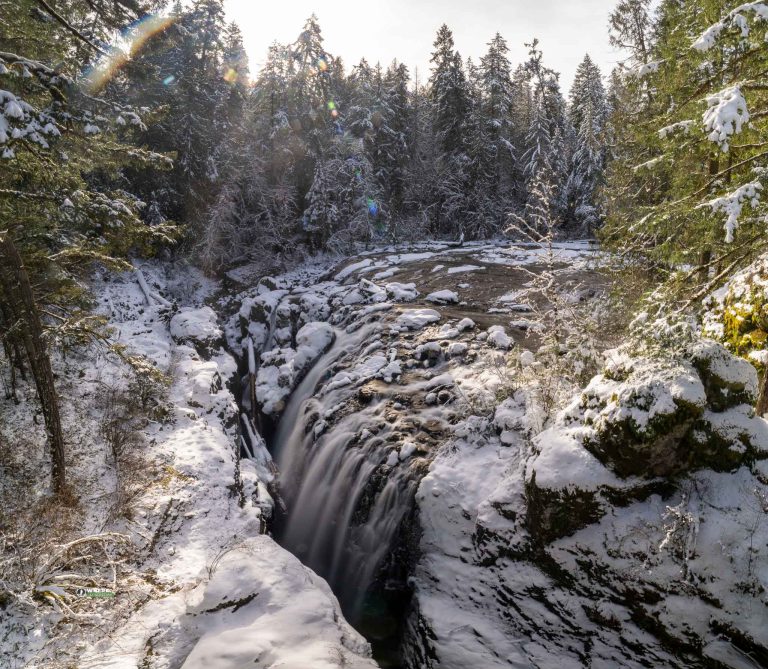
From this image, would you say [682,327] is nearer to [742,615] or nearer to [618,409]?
[618,409]

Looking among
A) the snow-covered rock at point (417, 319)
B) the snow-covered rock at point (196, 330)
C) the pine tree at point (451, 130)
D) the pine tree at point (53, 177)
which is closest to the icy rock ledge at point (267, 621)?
the pine tree at point (53, 177)

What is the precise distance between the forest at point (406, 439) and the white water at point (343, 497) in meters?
0.06

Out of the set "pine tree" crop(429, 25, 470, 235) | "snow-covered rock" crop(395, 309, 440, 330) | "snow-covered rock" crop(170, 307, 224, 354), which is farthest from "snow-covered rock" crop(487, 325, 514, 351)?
"pine tree" crop(429, 25, 470, 235)

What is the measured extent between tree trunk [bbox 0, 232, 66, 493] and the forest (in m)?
0.04

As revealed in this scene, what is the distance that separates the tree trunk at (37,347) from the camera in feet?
21.3

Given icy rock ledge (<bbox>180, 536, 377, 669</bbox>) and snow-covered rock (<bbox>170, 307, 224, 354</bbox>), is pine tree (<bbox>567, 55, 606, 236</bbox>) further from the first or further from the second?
icy rock ledge (<bbox>180, 536, 377, 669</bbox>)

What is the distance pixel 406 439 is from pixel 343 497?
72.7 inches

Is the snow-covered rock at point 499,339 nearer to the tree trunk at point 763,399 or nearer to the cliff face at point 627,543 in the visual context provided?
the cliff face at point 627,543

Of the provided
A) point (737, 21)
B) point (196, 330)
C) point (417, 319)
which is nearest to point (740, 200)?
point (737, 21)

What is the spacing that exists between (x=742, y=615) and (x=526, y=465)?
2.98 m

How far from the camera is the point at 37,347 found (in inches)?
265

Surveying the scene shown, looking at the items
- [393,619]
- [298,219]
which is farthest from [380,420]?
[298,219]

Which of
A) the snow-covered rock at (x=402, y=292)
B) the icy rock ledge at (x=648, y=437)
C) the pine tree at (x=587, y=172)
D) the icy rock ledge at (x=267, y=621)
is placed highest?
the pine tree at (x=587, y=172)

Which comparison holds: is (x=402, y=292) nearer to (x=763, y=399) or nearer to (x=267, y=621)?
(x=763, y=399)
